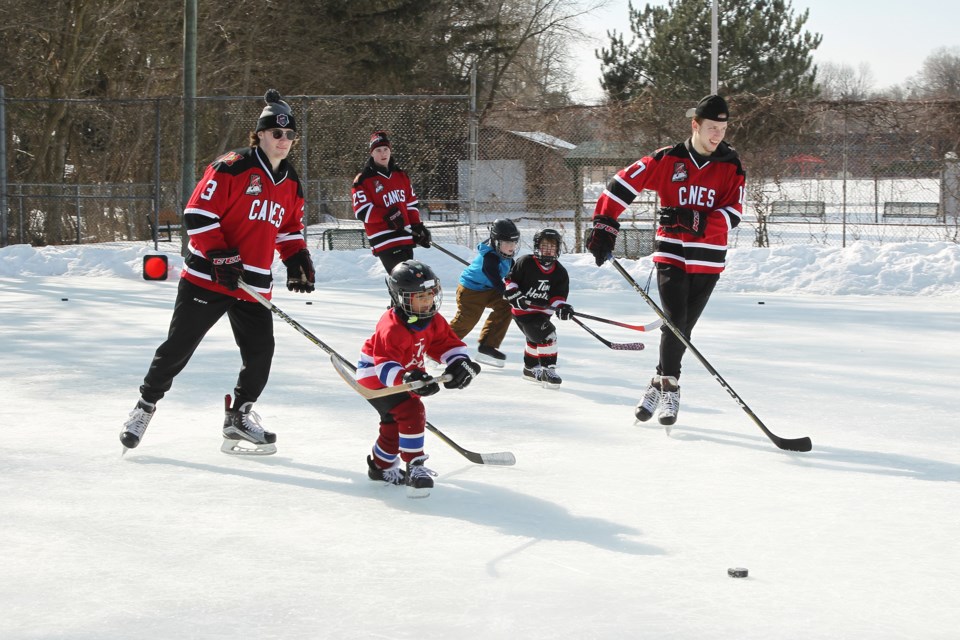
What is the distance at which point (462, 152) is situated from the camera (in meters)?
13.8

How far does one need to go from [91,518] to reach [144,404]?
970 mm

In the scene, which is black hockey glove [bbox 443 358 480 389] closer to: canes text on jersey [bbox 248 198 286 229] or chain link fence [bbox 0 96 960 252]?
canes text on jersey [bbox 248 198 286 229]

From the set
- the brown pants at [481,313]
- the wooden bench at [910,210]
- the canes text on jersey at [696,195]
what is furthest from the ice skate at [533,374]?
the wooden bench at [910,210]

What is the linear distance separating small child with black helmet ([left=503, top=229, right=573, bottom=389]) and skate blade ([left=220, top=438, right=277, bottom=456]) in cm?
204

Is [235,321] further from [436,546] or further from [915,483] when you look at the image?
[915,483]

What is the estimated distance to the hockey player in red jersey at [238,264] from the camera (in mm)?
4285

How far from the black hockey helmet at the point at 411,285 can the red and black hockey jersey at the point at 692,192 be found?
1495 mm

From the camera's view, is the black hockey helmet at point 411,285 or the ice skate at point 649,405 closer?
the black hockey helmet at point 411,285

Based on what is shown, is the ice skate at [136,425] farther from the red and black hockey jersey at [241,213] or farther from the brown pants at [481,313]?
the brown pants at [481,313]

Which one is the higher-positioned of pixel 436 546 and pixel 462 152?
pixel 462 152

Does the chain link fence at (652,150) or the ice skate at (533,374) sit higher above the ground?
the chain link fence at (652,150)

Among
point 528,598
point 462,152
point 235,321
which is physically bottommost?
point 528,598

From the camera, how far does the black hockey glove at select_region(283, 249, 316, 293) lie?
4.68m

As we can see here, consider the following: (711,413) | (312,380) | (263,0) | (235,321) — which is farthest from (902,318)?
(263,0)
